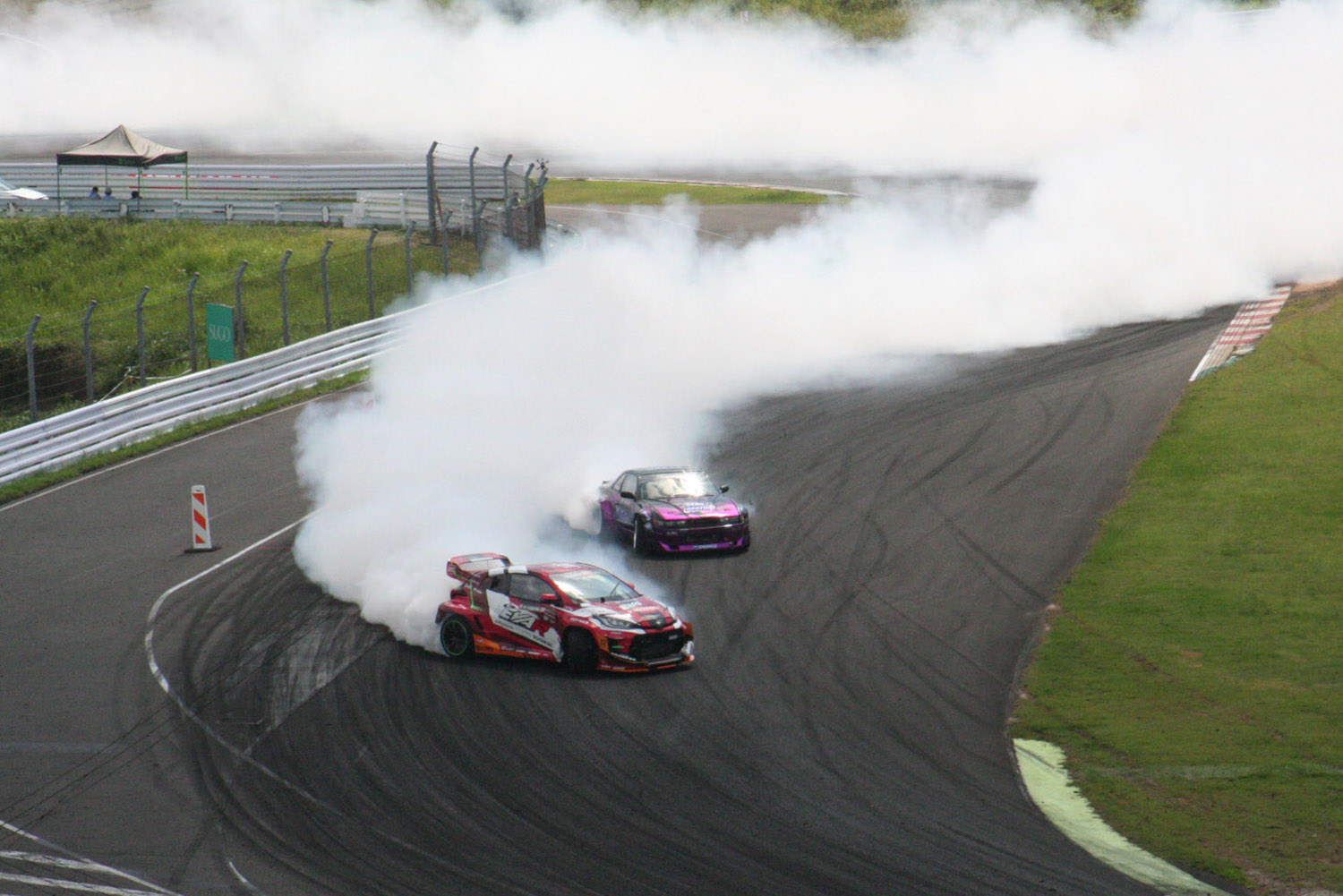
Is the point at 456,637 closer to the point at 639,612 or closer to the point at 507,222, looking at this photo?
the point at 639,612

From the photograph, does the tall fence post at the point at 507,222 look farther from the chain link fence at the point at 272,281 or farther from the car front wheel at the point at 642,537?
the car front wheel at the point at 642,537

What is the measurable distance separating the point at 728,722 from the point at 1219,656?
5802 mm

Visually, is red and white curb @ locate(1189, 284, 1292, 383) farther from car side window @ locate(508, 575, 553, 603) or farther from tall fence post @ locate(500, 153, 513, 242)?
tall fence post @ locate(500, 153, 513, 242)

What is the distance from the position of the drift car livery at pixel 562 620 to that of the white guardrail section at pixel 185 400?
12.1 metres

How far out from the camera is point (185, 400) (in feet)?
98.0

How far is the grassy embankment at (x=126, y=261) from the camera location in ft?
122

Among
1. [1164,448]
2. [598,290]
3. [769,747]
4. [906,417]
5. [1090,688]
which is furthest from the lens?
[598,290]

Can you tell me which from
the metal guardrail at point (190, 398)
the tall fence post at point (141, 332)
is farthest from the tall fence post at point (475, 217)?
the tall fence post at point (141, 332)

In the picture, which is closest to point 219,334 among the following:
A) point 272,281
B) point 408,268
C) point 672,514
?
point 408,268

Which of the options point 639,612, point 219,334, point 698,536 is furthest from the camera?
point 219,334

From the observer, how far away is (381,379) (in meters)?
31.6

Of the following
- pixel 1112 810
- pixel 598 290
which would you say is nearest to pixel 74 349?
pixel 598 290

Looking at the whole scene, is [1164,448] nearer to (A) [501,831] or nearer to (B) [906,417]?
(B) [906,417]

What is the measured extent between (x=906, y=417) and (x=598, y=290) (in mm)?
9675
